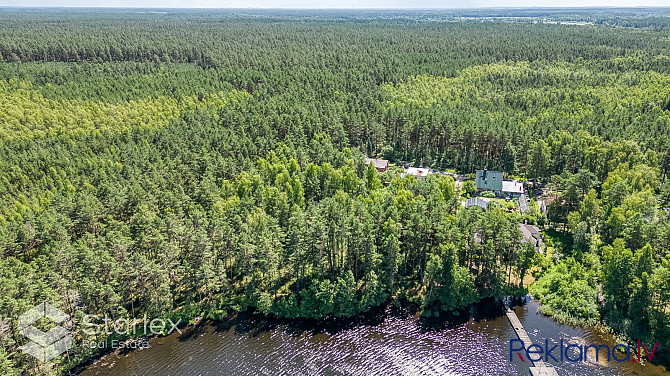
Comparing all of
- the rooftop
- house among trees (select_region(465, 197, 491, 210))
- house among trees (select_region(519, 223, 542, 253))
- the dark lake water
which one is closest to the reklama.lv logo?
the dark lake water

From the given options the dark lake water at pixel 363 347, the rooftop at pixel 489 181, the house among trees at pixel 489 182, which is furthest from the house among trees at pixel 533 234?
the rooftop at pixel 489 181

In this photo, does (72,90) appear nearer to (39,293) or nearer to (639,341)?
(39,293)

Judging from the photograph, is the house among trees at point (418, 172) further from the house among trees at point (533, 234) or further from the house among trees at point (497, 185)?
the house among trees at point (533, 234)

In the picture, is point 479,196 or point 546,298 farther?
point 479,196

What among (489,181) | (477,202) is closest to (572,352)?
(477,202)

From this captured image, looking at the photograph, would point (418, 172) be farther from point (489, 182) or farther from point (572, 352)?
point (572, 352)

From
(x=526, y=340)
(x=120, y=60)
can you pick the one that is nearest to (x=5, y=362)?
(x=526, y=340)
